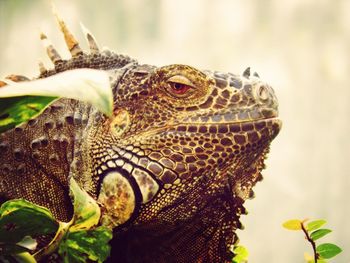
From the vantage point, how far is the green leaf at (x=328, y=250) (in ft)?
6.21

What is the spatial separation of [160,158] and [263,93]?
1.66 ft

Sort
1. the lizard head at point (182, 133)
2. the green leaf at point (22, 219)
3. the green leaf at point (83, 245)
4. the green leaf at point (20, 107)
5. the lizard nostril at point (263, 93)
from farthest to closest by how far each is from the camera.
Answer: the lizard nostril at point (263, 93) → the lizard head at point (182, 133) → the green leaf at point (83, 245) → the green leaf at point (22, 219) → the green leaf at point (20, 107)

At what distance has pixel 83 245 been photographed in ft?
3.51

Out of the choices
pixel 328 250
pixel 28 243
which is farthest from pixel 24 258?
pixel 328 250

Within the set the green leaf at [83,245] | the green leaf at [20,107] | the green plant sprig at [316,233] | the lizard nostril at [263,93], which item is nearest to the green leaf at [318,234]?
the green plant sprig at [316,233]

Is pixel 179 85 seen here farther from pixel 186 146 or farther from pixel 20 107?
pixel 20 107

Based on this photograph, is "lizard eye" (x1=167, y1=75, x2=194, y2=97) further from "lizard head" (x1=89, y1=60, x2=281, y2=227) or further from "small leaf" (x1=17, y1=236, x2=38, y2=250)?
"small leaf" (x1=17, y1=236, x2=38, y2=250)

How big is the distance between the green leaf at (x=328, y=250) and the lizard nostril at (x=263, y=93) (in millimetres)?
660

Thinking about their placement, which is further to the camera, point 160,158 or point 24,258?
point 160,158

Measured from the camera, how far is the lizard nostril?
187 cm

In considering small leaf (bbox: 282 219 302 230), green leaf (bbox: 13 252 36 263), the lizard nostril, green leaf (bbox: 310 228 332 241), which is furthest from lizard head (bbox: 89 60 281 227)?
green leaf (bbox: 13 252 36 263)

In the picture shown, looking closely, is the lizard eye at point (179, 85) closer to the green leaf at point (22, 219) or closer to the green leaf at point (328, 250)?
the green leaf at point (328, 250)

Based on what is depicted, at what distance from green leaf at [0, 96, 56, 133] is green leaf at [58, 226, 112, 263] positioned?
1.18 feet

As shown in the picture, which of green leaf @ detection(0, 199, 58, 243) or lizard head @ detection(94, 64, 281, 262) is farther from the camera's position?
lizard head @ detection(94, 64, 281, 262)
